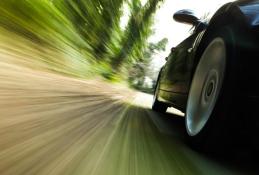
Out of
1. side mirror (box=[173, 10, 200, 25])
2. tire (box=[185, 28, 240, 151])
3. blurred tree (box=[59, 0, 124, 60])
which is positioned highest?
blurred tree (box=[59, 0, 124, 60])

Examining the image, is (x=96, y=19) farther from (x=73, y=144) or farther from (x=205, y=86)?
(x=73, y=144)

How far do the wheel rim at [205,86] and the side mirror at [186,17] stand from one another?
1.01 m

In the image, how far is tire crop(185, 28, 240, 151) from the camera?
8.52 ft

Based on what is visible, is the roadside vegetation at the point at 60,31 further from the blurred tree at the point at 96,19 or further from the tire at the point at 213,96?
the tire at the point at 213,96

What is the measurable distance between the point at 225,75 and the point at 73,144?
44.3 inches

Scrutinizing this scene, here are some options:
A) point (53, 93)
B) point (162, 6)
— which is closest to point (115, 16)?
point (53, 93)

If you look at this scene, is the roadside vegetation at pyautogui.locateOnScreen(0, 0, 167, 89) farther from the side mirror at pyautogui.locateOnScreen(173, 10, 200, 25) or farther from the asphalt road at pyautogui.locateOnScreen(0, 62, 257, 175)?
the side mirror at pyautogui.locateOnScreen(173, 10, 200, 25)

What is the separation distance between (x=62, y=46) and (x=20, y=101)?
3240 millimetres

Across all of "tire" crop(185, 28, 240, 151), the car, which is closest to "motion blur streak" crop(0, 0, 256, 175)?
"tire" crop(185, 28, 240, 151)

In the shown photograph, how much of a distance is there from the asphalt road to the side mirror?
Result: 1385mm

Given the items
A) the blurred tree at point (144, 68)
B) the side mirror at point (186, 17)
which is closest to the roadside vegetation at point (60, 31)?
the side mirror at point (186, 17)

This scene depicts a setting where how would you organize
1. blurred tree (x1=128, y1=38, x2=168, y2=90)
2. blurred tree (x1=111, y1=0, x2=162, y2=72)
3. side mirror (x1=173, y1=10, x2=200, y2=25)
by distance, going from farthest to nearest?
blurred tree (x1=128, y1=38, x2=168, y2=90)
blurred tree (x1=111, y1=0, x2=162, y2=72)
side mirror (x1=173, y1=10, x2=200, y2=25)

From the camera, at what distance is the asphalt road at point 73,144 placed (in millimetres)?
1679

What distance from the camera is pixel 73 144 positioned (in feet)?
6.95
